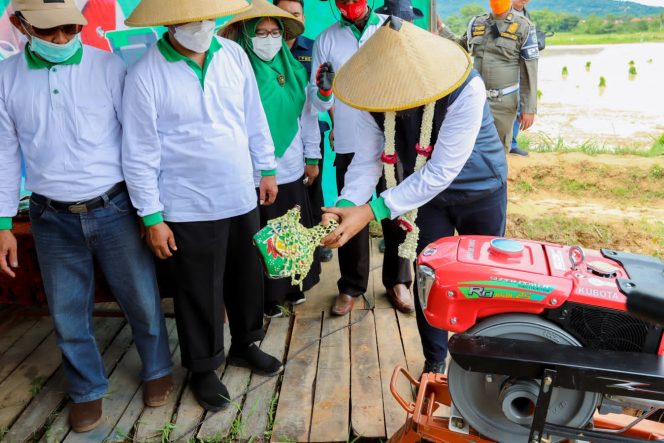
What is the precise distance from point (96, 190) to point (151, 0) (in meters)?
0.78

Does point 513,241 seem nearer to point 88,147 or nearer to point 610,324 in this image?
point 610,324

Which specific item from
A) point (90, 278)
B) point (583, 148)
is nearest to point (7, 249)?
point (90, 278)

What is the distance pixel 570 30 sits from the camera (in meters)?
17.2

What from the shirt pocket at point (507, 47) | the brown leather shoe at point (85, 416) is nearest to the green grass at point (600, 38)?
the shirt pocket at point (507, 47)

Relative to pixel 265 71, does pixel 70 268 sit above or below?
below

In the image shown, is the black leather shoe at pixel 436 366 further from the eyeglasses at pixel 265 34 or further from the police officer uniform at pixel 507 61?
the police officer uniform at pixel 507 61

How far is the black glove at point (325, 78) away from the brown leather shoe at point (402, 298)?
3.98ft

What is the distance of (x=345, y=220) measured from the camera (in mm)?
2109

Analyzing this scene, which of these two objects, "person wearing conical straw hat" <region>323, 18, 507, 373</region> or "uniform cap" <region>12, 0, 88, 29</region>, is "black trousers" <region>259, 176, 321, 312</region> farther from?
"uniform cap" <region>12, 0, 88, 29</region>

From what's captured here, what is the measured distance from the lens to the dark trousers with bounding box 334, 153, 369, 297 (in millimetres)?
3270

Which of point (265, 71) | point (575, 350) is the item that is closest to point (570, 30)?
point (265, 71)

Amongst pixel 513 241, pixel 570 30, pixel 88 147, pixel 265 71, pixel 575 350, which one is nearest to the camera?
pixel 575 350

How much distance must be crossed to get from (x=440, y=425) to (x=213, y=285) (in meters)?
1.16

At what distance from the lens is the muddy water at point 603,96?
8.36m
